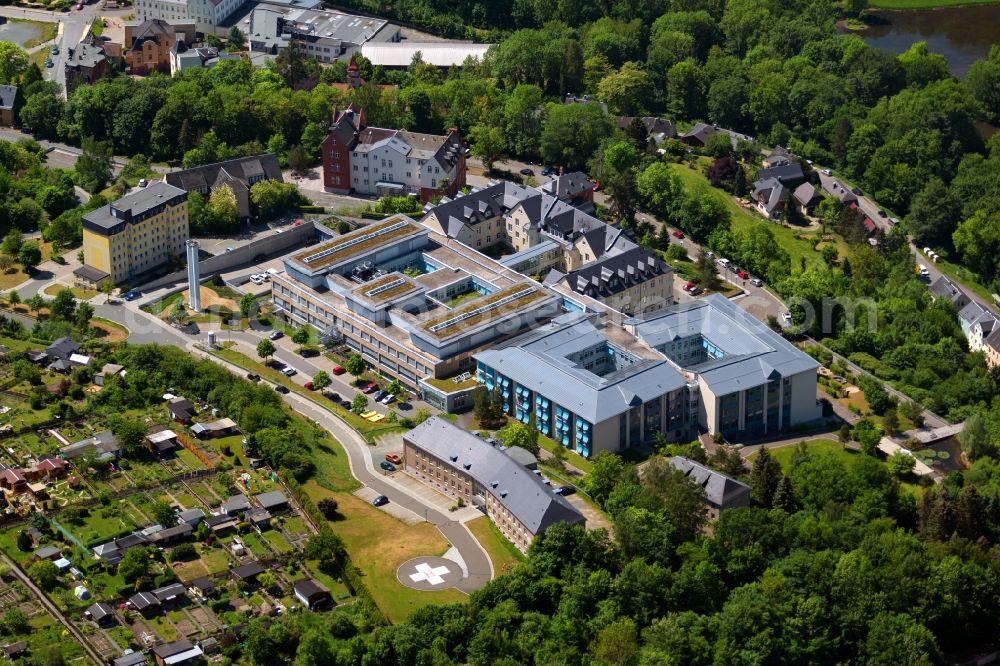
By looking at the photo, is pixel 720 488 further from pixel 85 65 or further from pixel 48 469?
pixel 85 65

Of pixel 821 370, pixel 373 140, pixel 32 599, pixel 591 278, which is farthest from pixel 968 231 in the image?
pixel 32 599

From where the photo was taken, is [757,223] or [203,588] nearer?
[203,588]

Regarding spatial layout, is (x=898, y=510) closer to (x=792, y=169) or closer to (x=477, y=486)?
(x=477, y=486)

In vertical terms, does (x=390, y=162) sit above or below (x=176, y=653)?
above

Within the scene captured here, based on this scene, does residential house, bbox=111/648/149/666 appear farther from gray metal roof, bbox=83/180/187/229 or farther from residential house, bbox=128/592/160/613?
gray metal roof, bbox=83/180/187/229

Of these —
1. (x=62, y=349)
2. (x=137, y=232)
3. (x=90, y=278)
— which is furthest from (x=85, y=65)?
(x=62, y=349)

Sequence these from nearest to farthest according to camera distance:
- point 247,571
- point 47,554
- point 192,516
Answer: point 247,571
point 47,554
point 192,516

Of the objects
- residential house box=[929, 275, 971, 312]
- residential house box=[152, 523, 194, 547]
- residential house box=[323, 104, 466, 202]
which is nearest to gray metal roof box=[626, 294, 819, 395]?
residential house box=[929, 275, 971, 312]

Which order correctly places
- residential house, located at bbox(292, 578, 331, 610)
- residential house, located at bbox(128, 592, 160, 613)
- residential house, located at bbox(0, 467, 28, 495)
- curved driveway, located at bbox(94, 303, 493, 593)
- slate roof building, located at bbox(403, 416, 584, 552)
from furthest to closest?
1. residential house, located at bbox(0, 467, 28, 495)
2. curved driveway, located at bbox(94, 303, 493, 593)
3. slate roof building, located at bbox(403, 416, 584, 552)
4. residential house, located at bbox(292, 578, 331, 610)
5. residential house, located at bbox(128, 592, 160, 613)
